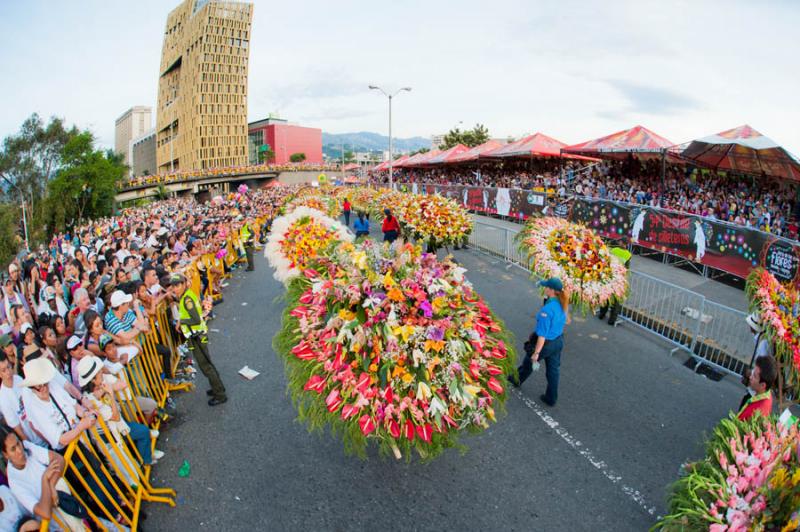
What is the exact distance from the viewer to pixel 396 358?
10.7 ft

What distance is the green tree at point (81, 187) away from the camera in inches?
1486

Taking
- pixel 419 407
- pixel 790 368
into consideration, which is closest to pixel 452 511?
pixel 419 407

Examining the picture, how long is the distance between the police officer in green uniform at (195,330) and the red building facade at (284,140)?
381 feet

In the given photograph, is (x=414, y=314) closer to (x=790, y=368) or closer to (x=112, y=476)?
(x=112, y=476)

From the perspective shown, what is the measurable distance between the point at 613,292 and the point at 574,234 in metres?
1.05

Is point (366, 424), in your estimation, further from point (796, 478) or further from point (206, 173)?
point (206, 173)

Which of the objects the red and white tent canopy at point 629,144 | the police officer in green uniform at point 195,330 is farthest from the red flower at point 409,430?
the red and white tent canopy at point 629,144

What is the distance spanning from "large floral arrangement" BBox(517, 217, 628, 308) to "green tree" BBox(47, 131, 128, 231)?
139ft

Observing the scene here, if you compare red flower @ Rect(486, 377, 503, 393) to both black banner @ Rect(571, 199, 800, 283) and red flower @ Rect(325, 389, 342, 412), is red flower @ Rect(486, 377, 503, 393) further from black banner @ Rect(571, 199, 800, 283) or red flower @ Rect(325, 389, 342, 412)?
black banner @ Rect(571, 199, 800, 283)

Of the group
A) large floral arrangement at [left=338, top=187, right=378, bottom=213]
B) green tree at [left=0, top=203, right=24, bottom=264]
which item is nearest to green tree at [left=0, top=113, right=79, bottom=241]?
green tree at [left=0, top=203, right=24, bottom=264]

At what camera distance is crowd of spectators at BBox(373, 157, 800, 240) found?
1036 centimetres

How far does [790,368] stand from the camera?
4.43 m

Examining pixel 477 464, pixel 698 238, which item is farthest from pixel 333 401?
pixel 698 238

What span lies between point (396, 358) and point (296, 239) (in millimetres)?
4501
